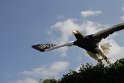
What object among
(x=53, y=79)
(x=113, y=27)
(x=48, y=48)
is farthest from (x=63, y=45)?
(x=53, y=79)

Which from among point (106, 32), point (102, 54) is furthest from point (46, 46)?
point (106, 32)

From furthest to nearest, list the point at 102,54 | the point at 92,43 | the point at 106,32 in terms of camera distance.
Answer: the point at 102,54, the point at 92,43, the point at 106,32

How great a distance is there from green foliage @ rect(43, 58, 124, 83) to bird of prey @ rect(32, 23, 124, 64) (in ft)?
13.7

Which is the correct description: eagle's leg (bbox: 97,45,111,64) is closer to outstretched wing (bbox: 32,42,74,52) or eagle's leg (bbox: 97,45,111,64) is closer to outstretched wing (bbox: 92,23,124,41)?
outstretched wing (bbox: 92,23,124,41)

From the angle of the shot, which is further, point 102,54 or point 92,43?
point 102,54

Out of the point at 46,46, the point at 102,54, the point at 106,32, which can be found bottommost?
the point at 102,54

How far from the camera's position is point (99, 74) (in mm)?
47969

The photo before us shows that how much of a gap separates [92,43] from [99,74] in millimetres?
8096

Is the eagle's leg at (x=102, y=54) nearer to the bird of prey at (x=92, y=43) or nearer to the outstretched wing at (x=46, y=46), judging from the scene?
the bird of prey at (x=92, y=43)

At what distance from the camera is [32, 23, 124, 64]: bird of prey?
4034cm

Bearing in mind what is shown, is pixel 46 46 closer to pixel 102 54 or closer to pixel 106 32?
pixel 102 54

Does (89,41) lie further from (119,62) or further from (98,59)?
(119,62)

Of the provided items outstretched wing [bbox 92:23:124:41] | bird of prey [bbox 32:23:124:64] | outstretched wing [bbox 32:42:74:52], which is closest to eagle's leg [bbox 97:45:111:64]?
bird of prey [bbox 32:23:124:64]

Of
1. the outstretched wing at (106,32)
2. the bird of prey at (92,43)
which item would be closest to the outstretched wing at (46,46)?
the bird of prey at (92,43)
